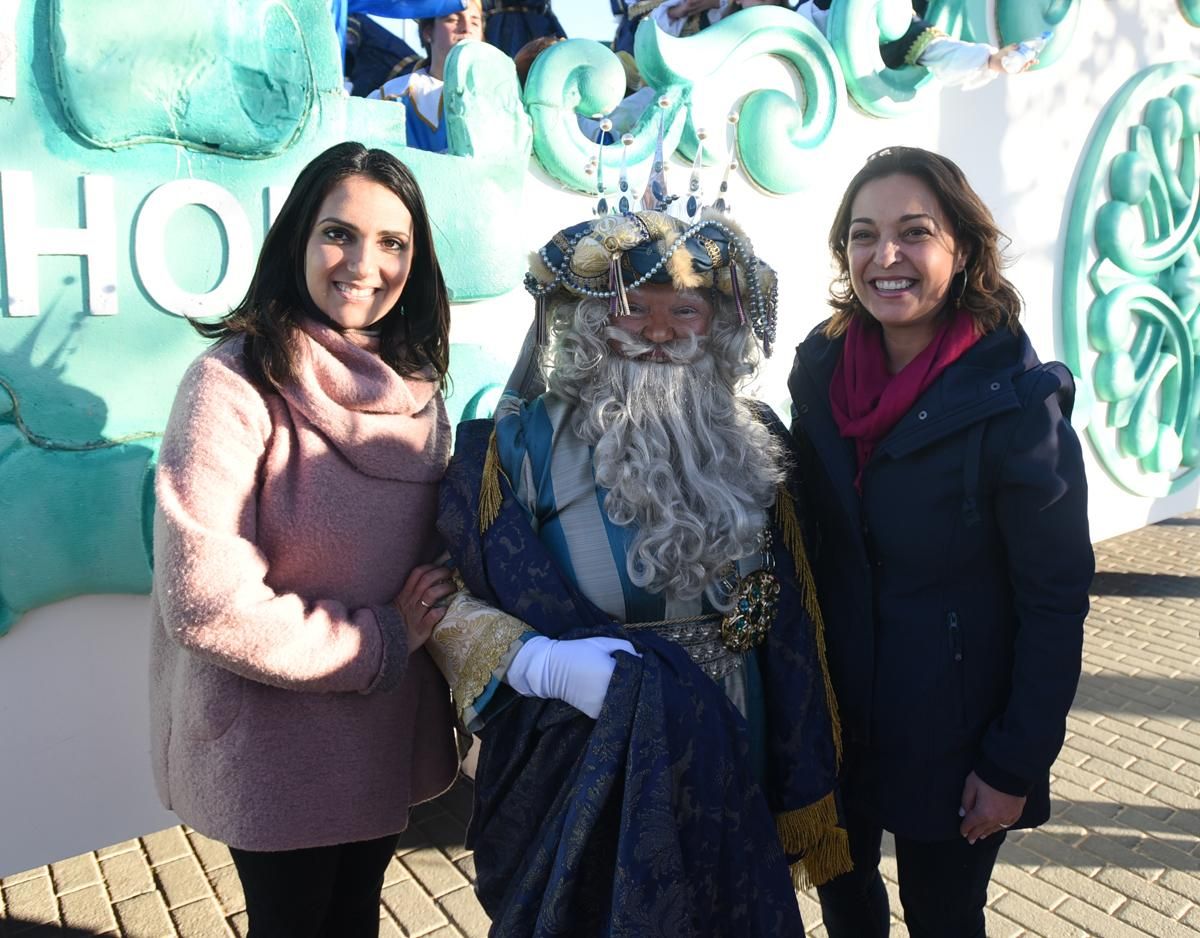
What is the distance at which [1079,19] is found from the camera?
4582 mm

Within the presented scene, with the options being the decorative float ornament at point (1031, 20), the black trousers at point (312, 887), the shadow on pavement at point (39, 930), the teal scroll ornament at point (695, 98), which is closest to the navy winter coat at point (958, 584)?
the black trousers at point (312, 887)

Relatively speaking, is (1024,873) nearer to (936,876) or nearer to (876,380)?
(936,876)

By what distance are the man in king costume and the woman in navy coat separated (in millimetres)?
103

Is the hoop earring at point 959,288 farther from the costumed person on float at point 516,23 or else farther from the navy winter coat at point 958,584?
the costumed person on float at point 516,23

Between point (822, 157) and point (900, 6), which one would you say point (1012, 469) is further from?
point (900, 6)

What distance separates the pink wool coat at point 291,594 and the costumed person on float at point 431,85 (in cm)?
155

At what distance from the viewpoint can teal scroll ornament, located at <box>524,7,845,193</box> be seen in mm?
2938

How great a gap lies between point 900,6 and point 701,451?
2.90m

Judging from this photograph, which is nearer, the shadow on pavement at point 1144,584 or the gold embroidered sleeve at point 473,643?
the gold embroidered sleeve at point 473,643

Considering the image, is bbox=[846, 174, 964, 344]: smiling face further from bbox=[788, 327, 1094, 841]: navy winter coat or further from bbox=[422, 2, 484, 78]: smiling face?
bbox=[422, 2, 484, 78]: smiling face

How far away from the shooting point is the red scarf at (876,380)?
1.71m

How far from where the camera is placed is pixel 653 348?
1.72 m

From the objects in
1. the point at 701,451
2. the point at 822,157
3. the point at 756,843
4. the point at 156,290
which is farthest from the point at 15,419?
the point at 822,157

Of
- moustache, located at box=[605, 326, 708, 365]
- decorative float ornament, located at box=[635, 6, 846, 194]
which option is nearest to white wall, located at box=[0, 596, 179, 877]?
moustache, located at box=[605, 326, 708, 365]
